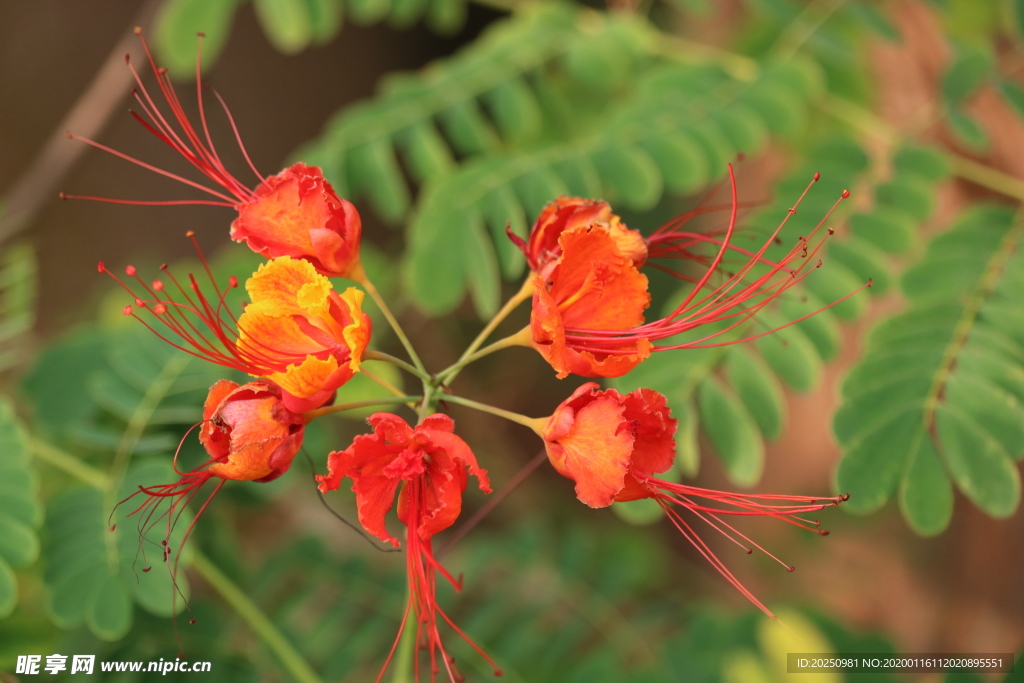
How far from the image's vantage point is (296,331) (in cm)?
118

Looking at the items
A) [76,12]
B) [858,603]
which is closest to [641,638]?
[858,603]

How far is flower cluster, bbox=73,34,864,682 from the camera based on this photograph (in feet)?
3.62

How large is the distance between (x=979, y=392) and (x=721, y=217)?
2.54 m

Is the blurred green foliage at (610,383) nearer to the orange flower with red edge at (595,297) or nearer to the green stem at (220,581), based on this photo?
the green stem at (220,581)

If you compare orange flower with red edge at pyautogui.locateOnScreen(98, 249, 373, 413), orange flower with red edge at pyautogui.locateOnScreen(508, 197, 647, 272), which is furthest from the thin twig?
orange flower with red edge at pyautogui.locateOnScreen(508, 197, 647, 272)

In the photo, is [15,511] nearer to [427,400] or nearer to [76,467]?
[76,467]

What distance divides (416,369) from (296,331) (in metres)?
0.20

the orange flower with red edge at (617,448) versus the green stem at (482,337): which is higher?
the green stem at (482,337)

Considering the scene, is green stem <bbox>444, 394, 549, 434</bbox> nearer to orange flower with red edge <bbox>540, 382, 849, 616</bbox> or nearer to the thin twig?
orange flower with red edge <bbox>540, 382, 849, 616</bbox>

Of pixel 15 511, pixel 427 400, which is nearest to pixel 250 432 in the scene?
pixel 427 400

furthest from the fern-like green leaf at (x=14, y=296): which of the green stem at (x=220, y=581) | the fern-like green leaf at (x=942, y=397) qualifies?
the fern-like green leaf at (x=942, y=397)

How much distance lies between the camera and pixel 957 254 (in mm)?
1707

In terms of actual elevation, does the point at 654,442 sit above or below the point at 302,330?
below

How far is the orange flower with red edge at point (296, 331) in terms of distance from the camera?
1.11 m
